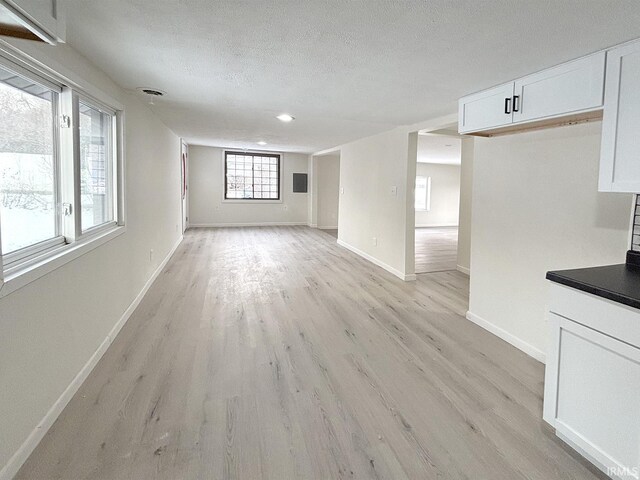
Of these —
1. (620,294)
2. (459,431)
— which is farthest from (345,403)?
(620,294)

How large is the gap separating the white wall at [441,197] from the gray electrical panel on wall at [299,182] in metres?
3.80

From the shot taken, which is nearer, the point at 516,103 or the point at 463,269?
the point at 516,103

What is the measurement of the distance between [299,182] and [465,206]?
578 cm

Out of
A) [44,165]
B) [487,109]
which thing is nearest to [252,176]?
[487,109]

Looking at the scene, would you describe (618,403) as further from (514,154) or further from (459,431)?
(514,154)

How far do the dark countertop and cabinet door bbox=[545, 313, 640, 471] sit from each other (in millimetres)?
177

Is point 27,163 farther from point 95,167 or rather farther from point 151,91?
point 151,91

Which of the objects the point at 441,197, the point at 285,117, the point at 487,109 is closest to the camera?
the point at 487,109

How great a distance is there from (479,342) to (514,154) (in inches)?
61.1

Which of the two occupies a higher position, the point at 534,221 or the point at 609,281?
the point at 534,221

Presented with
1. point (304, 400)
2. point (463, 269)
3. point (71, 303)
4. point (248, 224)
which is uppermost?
point (248, 224)

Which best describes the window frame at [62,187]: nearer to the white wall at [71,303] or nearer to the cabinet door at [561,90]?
the white wall at [71,303]

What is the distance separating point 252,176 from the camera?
10.2 metres

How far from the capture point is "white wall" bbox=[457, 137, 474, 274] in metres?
5.44
